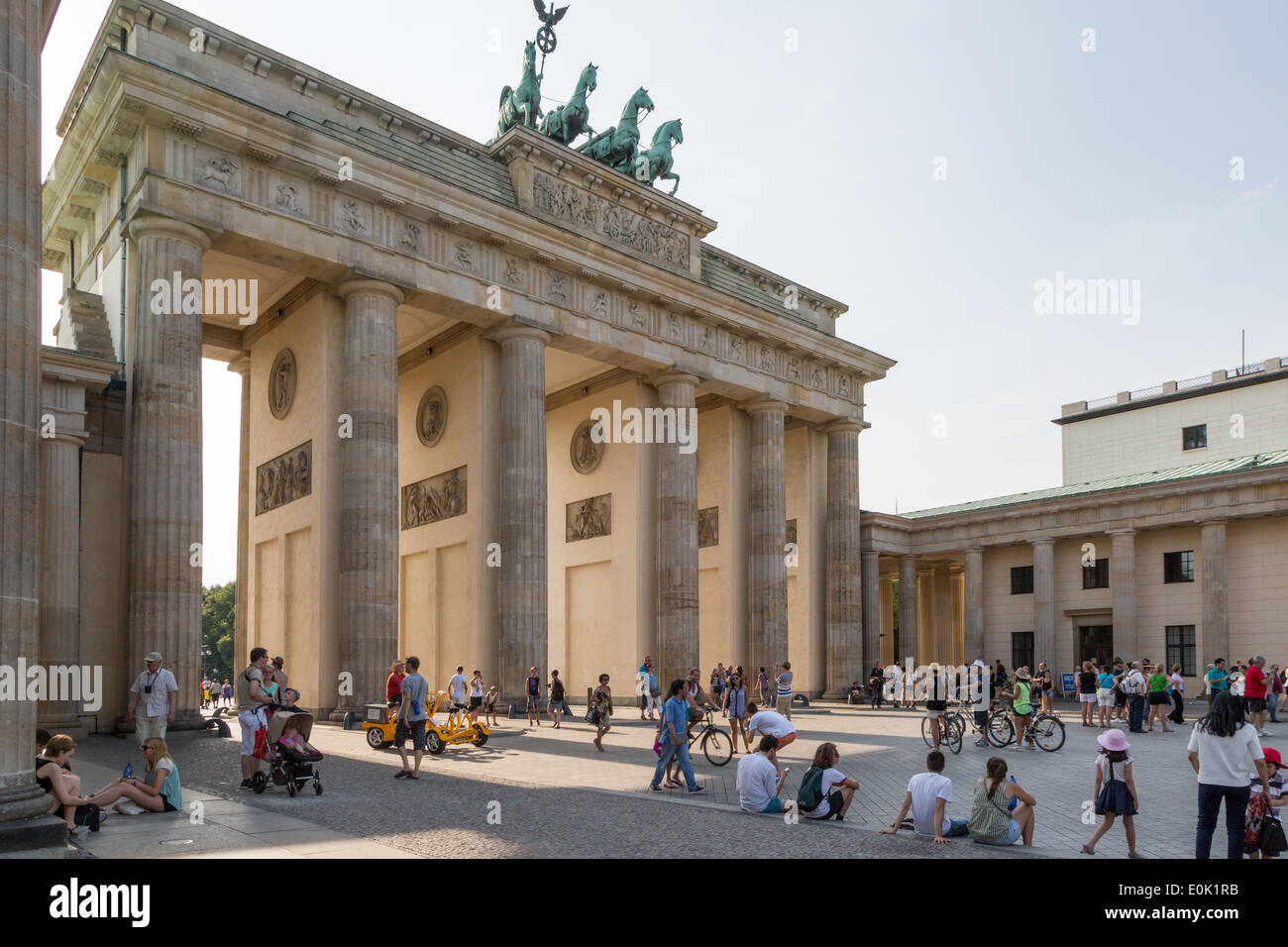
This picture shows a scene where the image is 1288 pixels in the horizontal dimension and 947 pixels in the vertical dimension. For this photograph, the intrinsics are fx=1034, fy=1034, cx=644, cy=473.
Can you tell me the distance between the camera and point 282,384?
30.1 metres

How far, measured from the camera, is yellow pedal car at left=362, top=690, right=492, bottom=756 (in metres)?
19.5

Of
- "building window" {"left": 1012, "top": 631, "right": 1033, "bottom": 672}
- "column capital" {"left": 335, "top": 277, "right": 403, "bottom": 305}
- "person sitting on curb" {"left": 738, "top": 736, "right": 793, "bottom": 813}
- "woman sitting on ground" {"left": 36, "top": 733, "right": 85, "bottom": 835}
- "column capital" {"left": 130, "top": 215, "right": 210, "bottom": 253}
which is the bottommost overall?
"building window" {"left": 1012, "top": 631, "right": 1033, "bottom": 672}

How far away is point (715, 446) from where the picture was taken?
41000 millimetres

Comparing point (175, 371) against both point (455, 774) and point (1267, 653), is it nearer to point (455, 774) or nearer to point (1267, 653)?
point (455, 774)

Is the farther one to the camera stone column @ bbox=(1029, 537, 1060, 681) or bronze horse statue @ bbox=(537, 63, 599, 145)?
stone column @ bbox=(1029, 537, 1060, 681)

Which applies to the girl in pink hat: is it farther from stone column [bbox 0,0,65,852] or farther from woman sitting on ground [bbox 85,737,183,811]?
woman sitting on ground [bbox 85,737,183,811]

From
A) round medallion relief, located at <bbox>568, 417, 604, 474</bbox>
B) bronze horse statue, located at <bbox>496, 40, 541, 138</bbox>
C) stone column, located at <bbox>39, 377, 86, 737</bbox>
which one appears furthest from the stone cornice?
stone column, located at <bbox>39, 377, 86, 737</bbox>

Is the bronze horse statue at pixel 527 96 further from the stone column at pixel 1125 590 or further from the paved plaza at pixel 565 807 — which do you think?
the stone column at pixel 1125 590

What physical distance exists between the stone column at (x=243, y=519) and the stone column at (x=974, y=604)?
31.1 metres

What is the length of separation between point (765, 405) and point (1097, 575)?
16.5 m

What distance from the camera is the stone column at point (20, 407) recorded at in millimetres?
8148

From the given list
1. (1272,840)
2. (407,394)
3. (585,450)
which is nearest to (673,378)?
(585,450)

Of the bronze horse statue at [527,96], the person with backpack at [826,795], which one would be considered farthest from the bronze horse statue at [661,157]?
the person with backpack at [826,795]

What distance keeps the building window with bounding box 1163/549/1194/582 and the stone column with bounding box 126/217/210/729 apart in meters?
36.0
